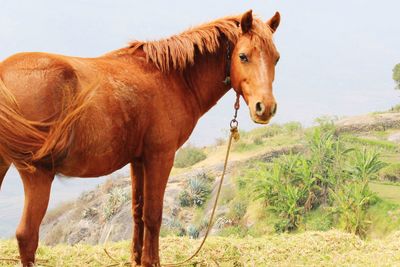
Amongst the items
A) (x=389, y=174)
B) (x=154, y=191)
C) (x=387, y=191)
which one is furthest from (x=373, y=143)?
(x=154, y=191)

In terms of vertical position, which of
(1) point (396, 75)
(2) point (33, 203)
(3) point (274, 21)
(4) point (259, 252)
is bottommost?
(4) point (259, 252)

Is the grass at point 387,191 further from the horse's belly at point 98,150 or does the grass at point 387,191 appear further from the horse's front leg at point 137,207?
the horse's belly at point 98,150

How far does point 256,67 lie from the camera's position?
13.9 feet

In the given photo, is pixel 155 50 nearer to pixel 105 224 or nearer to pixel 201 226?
pixel 201 226

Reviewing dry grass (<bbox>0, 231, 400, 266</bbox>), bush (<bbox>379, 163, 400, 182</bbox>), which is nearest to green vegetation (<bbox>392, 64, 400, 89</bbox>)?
bush (<bbox>379, 163, 400, 182</bbox>)

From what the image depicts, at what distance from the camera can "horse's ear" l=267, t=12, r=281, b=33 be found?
4.62m

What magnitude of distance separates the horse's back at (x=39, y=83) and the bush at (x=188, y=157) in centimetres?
997

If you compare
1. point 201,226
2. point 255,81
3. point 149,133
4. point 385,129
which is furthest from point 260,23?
point 385,129

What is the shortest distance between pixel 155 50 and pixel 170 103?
49 cm

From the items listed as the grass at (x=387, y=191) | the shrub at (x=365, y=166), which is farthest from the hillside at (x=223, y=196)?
the shrub at (x=365, y=166)

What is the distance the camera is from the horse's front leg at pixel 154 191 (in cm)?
434

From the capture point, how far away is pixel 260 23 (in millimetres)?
4391

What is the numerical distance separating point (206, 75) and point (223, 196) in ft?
19.0

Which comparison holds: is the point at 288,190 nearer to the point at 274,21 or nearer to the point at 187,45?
the point at 274,21
